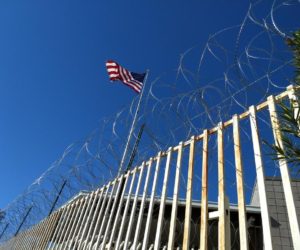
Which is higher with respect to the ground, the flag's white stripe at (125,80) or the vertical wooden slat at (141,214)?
the flag's white stripe at (125,80)

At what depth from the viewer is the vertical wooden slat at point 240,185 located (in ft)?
7.01

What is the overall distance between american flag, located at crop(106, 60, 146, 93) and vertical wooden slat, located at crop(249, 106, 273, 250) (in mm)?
6268

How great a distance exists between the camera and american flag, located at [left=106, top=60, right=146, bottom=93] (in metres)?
8.55

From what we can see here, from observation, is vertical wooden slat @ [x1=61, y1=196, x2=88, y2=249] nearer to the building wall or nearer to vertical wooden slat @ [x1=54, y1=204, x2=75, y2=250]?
vertical wooden slat @ [x1=54, y1=204, x2=75, y2=250]

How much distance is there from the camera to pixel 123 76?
8.71 meters

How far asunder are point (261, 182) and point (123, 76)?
6935 mm

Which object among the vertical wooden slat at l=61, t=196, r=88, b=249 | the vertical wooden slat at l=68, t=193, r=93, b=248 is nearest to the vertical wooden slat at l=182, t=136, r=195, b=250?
the vertical wooden slat at l=68, t=193, r=93, b=248

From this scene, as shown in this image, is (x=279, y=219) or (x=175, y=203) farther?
(x=279, y=219)

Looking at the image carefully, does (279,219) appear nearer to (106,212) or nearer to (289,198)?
(106,212)

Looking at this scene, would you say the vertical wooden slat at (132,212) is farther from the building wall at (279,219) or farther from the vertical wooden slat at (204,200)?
the building wall at (279,219)

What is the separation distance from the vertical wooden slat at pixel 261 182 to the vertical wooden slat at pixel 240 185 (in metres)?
0.14

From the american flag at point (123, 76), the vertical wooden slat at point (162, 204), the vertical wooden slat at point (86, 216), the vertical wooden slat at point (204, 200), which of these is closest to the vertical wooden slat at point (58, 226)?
the vertical wooden slat at point (86, 216)

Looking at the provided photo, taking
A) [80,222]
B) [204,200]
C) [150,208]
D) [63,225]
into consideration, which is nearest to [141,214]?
[150,208]

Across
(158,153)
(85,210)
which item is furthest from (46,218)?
(158,153)
